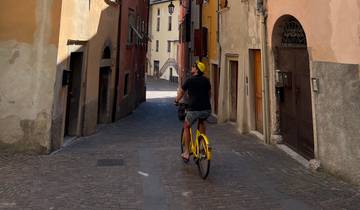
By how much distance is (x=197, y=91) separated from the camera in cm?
676

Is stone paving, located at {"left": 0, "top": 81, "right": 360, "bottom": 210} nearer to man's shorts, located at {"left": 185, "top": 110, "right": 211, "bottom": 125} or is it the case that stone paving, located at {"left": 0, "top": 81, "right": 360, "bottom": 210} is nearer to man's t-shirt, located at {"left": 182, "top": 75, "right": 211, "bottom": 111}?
man's shorts, located at {"left": 185, "top": 110, "right": 211, "bottom": 125}

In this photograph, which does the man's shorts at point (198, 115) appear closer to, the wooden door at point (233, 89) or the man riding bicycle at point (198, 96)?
the man riding bicycle at point (198, 96)

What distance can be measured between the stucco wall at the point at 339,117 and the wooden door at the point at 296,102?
2.66 feet

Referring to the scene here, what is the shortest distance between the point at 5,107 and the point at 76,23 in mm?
2682

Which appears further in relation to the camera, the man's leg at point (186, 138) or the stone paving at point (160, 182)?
the man's leg at point (186, 138)

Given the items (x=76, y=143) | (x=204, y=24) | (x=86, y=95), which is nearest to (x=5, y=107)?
(x=76, y=143)

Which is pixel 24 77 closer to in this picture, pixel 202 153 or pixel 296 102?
pixel 202 153

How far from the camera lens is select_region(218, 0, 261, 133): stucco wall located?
11.2 metres

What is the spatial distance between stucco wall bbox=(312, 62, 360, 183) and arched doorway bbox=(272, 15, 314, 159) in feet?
2.78

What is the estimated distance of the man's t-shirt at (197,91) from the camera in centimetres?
675

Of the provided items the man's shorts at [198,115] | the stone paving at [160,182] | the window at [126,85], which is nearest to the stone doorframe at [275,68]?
the stone paving at [160,182]

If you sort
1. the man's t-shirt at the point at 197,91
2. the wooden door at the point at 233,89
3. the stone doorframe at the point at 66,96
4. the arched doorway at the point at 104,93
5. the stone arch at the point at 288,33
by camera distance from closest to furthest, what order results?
the man's t-shirt at the point at 197,91
the stone arch at the point at 288,33
the stone doorframe at the point at 66,96
the arched doorway at the point at 104,93
the wooden door at the point at 233,89

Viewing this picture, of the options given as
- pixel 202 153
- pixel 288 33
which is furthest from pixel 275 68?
pixel 202 153

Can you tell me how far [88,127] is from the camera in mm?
11125
